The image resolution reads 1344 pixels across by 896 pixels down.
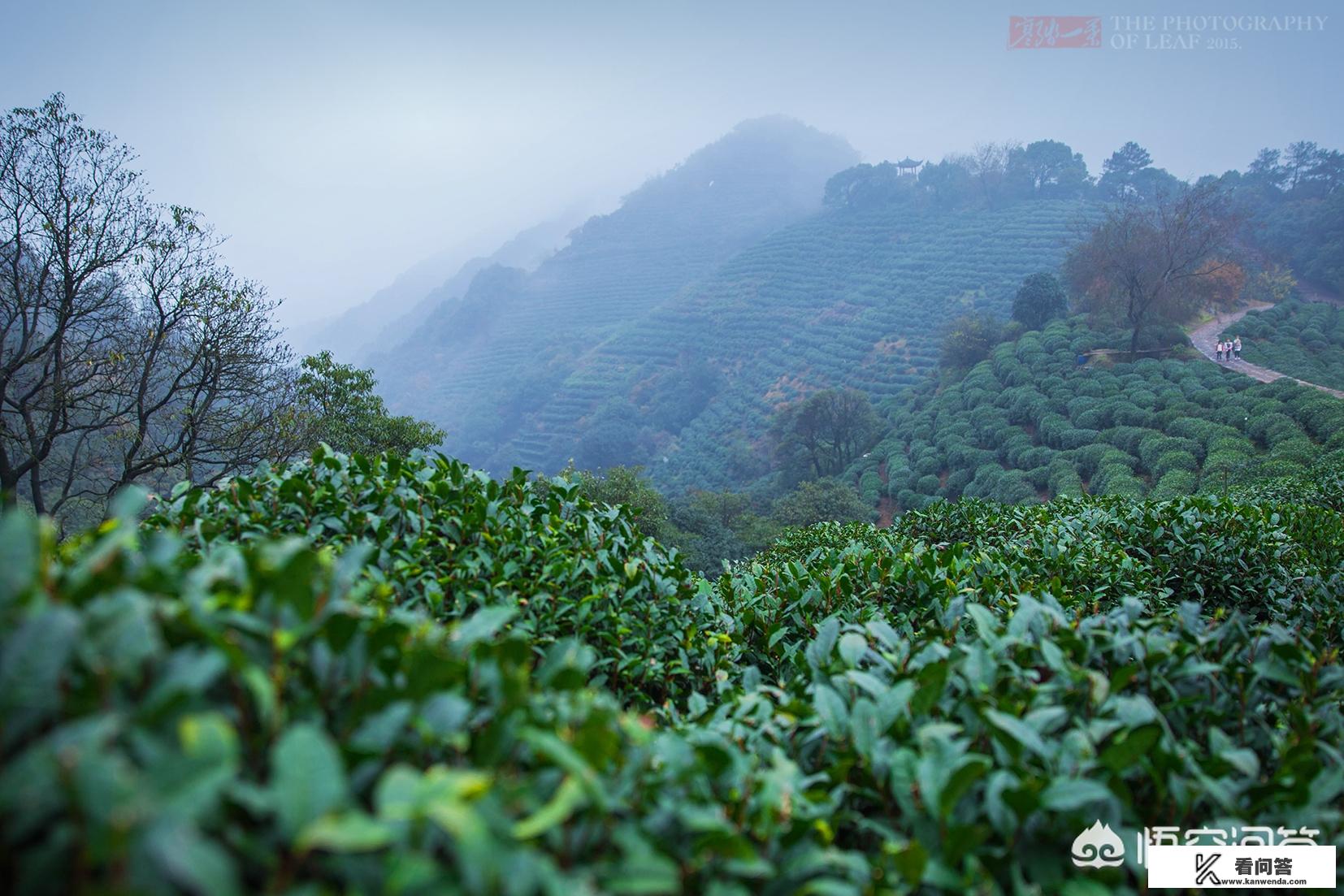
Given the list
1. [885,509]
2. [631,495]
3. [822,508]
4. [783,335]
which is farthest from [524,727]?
[783,335]

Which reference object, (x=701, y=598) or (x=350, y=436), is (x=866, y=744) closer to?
(x=701, y=598)

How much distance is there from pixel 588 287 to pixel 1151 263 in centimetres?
7362

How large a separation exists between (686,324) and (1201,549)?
64843mm

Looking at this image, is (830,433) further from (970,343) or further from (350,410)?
(350,410)

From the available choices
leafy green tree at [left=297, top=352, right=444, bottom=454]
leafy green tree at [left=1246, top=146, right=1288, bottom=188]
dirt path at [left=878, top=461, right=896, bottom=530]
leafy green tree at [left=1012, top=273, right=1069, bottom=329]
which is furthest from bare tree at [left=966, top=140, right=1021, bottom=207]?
leafy green tree at [left=297, top=352, right=444, bottom=454]

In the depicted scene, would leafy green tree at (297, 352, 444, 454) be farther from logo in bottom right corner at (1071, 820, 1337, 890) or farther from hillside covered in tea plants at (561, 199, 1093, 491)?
hillside covered in tea plants at (561, 199, 1093, 491)

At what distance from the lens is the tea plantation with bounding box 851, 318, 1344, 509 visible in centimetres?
1627

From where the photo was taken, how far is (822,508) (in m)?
22.7

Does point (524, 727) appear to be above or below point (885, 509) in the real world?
above

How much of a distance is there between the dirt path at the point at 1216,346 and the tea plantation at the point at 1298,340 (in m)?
0.62

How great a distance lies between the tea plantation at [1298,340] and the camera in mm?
24812

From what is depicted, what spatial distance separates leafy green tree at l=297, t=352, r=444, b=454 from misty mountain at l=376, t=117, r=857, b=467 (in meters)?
45.9

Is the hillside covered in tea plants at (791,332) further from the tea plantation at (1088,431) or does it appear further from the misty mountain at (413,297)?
the misty mountain at (413,297)

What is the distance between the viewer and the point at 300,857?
65 cm
